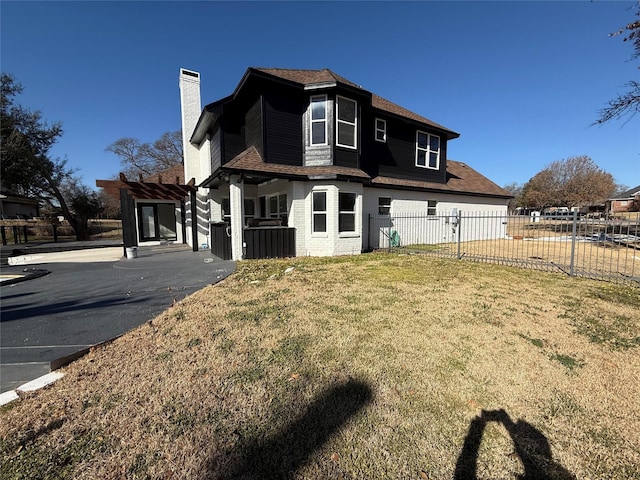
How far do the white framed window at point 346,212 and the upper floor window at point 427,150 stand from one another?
5.97 m

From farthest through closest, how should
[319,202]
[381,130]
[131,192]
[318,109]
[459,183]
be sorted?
[459,183], [381,130], [131,192], [319,202], [318,109]

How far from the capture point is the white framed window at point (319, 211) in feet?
35.3

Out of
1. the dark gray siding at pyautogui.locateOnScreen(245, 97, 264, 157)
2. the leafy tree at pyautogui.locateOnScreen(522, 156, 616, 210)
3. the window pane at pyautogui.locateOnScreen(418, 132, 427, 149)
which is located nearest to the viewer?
the dark gray siding at pyautogui.locateOnScreen(245, 97, 264, 157)

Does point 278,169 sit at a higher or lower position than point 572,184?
lower

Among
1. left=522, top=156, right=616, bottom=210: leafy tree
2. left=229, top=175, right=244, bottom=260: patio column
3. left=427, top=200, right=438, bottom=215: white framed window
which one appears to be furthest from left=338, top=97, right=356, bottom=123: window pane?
left=522, top=156, right=616, bottom=210: leafy tree

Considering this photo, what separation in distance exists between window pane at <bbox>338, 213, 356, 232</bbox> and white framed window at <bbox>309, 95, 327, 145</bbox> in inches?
117

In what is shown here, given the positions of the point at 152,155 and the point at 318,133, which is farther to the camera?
the point at 152,155

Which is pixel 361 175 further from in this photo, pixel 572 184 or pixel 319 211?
pixel 572 184

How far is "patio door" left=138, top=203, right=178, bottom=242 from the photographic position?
1661cm

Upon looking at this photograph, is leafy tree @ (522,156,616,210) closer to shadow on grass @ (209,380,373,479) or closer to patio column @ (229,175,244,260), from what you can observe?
patio column @ (229,175,244,260)

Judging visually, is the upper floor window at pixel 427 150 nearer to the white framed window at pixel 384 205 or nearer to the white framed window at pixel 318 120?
the white framed window at pixel 384 205

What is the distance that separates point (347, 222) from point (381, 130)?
5456mm

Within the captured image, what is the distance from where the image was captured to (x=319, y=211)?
1082 cm

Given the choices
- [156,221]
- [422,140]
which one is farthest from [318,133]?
[156,221]
